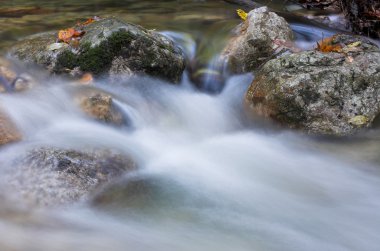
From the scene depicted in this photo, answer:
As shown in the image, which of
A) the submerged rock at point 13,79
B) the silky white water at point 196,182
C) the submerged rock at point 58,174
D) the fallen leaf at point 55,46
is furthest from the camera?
the fallen leaf at point 55,46

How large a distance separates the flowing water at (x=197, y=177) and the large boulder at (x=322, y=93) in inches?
7.8

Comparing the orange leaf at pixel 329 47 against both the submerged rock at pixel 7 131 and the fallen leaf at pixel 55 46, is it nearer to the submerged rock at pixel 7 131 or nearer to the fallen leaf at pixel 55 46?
the fallen leaf at pixel 55 46

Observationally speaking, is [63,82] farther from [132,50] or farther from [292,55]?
[292,55]

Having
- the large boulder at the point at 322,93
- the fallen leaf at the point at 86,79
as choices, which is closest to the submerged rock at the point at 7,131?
the fallen leaf at the point at 86,79

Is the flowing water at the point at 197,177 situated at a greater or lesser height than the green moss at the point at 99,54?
lesser

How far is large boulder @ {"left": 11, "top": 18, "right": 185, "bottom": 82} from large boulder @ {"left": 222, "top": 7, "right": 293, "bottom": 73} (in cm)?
96

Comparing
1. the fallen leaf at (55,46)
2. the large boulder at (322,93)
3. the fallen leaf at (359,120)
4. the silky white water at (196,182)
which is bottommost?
the silky white water at (196,182)

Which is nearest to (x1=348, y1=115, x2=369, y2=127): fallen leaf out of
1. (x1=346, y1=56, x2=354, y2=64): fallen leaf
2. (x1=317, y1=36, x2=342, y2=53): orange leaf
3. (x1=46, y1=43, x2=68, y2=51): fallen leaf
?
(x1=346, y1=56, x2=354, y2=64): fallen leaf

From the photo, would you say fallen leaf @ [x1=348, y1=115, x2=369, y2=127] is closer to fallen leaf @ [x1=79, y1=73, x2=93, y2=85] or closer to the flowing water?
the flowing water

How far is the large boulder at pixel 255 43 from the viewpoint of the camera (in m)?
6.22

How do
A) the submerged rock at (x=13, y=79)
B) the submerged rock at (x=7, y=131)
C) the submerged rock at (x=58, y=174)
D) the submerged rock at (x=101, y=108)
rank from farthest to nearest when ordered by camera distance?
the submerged rock at (x=13, y=79) < the submerged rock at (x=101, y=108) < the submerged rock at (x=7, y=131) < the submerged rock at (x=58, y=174)

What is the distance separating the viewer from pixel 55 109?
5164 mm

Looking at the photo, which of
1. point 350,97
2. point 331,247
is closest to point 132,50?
point 350,97

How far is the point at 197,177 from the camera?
448 cm
